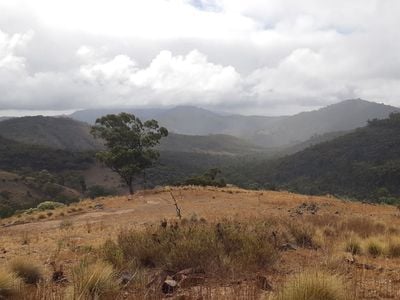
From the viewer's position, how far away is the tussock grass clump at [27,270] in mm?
8203

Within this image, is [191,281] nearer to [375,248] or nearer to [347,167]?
[375,248]

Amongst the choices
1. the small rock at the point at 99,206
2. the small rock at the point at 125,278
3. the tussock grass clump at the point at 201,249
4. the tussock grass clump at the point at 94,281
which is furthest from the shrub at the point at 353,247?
the small rock at the point at 99,206

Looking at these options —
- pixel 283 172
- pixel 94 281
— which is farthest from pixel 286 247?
pixel 283 172

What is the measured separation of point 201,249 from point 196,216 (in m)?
9.49

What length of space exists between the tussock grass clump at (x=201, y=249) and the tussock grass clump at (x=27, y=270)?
1.69 metres

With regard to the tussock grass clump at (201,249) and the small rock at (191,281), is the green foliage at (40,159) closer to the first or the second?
the tussock grass clump at (201,249)

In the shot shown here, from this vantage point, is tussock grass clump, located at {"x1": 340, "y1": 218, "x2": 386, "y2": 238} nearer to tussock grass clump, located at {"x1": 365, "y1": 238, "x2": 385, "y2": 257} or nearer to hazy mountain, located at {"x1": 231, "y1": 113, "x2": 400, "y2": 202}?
tussock grass clump, located at {"x1": 365, "y1": 238, "x2": 385, "y2": 257}

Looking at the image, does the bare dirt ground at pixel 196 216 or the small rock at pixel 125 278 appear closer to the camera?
the small rock at pixel 125 278

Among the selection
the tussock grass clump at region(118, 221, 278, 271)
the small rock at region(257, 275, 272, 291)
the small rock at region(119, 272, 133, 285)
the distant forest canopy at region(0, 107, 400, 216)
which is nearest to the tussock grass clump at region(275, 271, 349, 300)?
the small rock at region(257, 275, 272, 291)

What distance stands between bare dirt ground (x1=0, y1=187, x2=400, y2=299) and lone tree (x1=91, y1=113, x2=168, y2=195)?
305 inches

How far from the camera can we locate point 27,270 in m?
8.31

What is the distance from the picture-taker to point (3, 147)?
154 meters

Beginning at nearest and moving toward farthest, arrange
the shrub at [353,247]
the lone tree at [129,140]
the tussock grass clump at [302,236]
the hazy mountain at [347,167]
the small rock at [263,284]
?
the small rock at [263,284]
the shrub at [353,247]
the tussock grass clump at [302,236]
the lone tree at [129,140]
the hazy mountain at [347,167]

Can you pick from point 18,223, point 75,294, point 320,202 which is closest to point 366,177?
point 320,202
